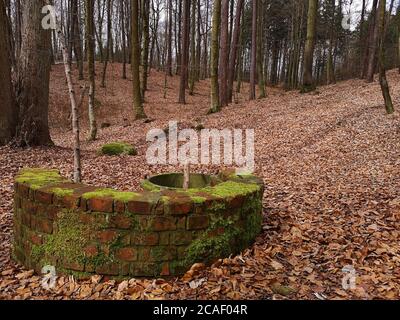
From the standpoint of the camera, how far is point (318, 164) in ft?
25.1

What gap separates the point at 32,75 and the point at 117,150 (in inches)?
111

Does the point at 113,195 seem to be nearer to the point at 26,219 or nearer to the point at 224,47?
the point at 26,219

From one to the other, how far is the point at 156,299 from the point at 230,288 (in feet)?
2.29

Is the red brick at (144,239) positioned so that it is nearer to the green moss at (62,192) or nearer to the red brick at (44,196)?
the green moss at (62,192)

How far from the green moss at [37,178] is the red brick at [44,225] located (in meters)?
0.35

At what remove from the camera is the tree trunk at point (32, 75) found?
328 inches

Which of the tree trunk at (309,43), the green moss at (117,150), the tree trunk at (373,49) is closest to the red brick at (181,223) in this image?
the green moss at (117,150)

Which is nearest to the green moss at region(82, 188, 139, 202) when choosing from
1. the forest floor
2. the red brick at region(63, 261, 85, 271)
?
the red brick at region(63, 261, 85, 271)

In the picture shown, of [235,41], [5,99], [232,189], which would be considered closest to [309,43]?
[235,41]

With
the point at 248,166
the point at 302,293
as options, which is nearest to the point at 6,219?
the point at 302,293

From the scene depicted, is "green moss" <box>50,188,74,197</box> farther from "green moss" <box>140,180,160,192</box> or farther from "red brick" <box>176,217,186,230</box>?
"green moss" <box>140,180,160,192</box>

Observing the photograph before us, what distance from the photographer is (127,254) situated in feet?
10.9

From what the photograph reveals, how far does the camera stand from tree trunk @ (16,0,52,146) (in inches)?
328

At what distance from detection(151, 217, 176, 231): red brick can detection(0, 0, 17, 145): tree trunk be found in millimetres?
7047
